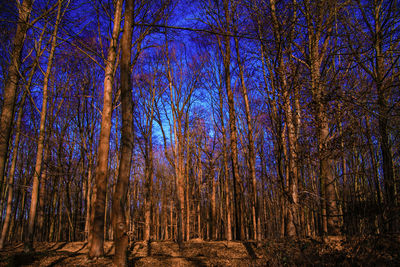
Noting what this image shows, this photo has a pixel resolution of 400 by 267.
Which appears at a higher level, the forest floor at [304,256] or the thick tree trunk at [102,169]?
the thick tree trunk at [102,169]

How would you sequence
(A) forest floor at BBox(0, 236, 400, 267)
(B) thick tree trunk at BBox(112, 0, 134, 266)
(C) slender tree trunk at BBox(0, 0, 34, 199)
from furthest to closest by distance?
(C) slender tree trunk at BBox(0, 0, 34, 199)
(B) thick tree trunk at BBox(112, 0, 134, 266)
(A) forest floor at BBox(0, 236, 400, 267)

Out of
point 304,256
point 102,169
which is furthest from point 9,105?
point 304,256

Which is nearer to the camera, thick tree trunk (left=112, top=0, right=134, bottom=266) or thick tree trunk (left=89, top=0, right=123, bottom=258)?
thick tree trunk (left=112, top=0, right=134, bottom=266)

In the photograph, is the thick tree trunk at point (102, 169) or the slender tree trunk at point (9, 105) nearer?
the slender tree trunk at point (9, 105)

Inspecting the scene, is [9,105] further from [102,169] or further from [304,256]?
[304,256]

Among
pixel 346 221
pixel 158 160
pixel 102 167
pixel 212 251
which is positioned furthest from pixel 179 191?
pixel 158 160

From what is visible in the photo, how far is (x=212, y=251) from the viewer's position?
8.25 metres

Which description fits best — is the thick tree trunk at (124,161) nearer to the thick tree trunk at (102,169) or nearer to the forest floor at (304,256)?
the forest floor at (304,256)

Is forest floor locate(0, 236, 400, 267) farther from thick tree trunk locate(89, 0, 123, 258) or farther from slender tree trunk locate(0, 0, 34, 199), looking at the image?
slender tree trunk locate(0, 0, 34, 199)

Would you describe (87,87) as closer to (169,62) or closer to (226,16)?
(169,62)

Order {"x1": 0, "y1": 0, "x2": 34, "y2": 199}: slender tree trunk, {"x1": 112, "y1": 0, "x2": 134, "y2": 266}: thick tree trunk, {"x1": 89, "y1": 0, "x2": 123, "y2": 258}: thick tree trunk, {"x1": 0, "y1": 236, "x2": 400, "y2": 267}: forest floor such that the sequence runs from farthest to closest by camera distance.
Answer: {"x1": 89, "y1": 0, "x2": 123, "y2": 258}: thick tree trunk → {"x1": 0, "y1": 0, "x2": 34, "y2": 199}: slender tree trunk → {"x1": 112, "y1": 0, "x2": 134, "y2": 266}: thick tree trunk → {"x1": 0, "y1": 236, "x2": 400, "y2": 267}: forest floor

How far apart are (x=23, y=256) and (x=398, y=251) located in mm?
7409

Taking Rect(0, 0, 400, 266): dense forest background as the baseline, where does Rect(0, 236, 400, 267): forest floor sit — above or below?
below

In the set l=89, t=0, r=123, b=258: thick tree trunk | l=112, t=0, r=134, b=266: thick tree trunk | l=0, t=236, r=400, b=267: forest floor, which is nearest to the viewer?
l=0, t=236, r=400, b=267: forest floor
